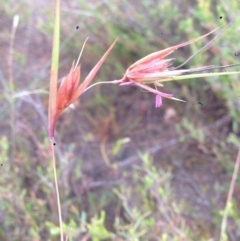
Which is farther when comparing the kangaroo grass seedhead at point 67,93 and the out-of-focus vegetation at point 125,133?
the out-of-focus vegetation at point 125,133

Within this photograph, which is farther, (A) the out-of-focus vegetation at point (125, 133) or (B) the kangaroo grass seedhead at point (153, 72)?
(A) the out-of-focus vegetation at point (125, 133)

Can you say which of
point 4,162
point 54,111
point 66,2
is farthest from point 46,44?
point 54,111

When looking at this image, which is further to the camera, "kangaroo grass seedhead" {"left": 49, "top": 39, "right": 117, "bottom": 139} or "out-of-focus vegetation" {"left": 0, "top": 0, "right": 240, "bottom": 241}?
"out-of-focus vegetation" {"left": 0, "top": 0, "right": 240, "bottom": 241}

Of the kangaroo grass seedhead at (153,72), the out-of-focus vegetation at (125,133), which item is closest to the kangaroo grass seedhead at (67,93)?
the kangaroo grass seedhead at (153,72)

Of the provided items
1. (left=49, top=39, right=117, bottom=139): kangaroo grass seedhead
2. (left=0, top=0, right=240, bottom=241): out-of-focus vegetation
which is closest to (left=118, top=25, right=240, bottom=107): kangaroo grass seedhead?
(left=49, top=39, right=117, bottom=139): kangaroo grass seedhead

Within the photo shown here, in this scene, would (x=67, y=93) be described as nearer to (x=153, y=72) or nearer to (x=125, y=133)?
(x=153, y=72)

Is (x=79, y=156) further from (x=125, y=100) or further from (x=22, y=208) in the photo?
(x=22, y=208)

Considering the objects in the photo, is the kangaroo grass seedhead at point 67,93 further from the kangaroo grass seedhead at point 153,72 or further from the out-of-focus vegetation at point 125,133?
the out-of-focus vegetation at point 125,133

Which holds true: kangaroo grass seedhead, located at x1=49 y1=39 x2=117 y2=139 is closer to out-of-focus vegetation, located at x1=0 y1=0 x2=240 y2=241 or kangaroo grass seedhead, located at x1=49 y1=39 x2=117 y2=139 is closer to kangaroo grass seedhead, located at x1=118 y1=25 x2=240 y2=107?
kangaroo grass seedhead, located at x1=118 y1=25 x2=240 y2=107
